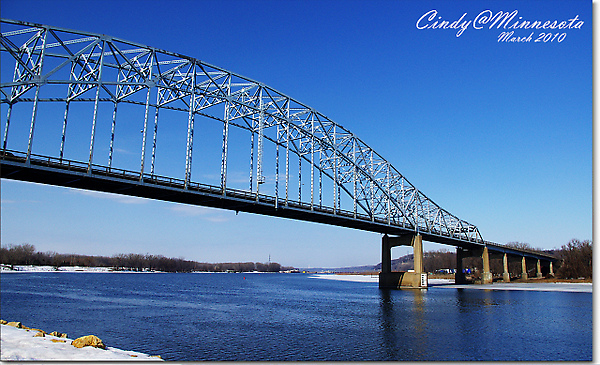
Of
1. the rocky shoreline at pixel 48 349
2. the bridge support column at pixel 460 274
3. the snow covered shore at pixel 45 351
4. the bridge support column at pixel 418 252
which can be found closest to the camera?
the snow covered shore at pixel 45 351

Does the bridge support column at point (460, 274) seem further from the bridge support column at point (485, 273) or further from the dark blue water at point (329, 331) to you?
the dark blue water at point (329, 331)

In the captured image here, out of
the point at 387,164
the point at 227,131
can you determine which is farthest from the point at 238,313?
the point at 387,164

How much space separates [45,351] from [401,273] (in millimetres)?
81527

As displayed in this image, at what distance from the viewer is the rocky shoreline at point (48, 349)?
17444mm

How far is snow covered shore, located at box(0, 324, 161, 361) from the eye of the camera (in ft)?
56.9

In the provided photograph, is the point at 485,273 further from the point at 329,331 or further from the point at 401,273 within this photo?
the point at 329,331

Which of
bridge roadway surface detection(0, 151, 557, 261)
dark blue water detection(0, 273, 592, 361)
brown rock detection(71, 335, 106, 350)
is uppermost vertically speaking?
bridge roadway surface detection(0, 151, 557, 261)

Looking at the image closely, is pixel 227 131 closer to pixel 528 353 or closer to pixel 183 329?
pixel 183 329

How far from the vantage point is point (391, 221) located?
93188 mm

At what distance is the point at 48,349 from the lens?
18.6 m

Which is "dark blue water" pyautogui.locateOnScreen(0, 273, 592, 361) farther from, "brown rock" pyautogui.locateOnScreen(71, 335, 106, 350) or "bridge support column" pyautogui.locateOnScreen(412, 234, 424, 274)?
"bridge support column" pyautogui.locateOnScreen(412, 234, 424, 274)

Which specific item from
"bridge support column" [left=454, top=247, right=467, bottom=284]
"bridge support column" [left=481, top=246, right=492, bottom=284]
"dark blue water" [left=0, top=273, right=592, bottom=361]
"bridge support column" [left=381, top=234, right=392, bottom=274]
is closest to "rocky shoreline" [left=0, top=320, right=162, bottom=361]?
"dark blue water" [left=0, top=273, right=592, bottom=361]

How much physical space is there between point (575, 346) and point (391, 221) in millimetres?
64808

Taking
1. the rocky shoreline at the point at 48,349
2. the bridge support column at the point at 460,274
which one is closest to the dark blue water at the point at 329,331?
the rocky shoreline at the point at 48,349
